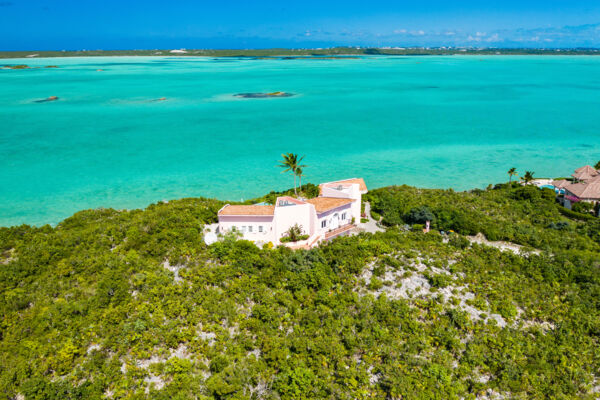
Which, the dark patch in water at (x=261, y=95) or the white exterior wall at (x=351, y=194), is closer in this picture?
the white exterior wall at (x=351, y=194)

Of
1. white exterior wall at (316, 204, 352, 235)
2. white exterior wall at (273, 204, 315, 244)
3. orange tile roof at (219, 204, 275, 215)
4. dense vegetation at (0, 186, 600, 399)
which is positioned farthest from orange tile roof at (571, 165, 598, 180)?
orange tile roof at (219, 204, 275, 215)

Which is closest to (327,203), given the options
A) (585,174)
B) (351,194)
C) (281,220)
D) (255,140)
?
(351,194)

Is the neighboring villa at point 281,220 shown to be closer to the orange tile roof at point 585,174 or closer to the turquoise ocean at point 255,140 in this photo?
the turquoise ocean at point 255,140

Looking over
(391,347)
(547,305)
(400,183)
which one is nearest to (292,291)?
(391,347)

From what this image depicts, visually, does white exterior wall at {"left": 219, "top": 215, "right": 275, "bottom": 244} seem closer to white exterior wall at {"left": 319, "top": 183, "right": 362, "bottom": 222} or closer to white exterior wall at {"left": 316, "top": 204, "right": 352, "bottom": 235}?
white exterior wall at {"left": 316, "top": 204, "right": 352, "bottom": 235}

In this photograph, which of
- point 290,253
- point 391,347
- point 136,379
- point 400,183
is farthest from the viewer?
point 400,183

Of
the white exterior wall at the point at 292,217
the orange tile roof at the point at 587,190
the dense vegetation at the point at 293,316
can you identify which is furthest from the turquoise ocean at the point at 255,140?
the dense vegetation at the point at 293,316

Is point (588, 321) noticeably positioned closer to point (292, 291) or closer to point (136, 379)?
point (292, 291)

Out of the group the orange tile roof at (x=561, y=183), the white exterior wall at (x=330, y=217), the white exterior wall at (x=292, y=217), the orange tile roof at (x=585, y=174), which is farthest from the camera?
the orange tile roof at (x=585, y=174)
